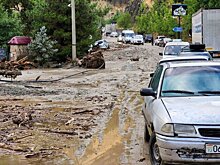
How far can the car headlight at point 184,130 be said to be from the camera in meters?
6.70

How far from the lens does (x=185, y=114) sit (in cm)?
696

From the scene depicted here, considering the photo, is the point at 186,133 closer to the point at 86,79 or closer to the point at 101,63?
the point at 86,79

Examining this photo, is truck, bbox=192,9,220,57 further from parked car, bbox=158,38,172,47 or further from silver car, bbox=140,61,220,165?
parked car, bbox=158,38,172,47

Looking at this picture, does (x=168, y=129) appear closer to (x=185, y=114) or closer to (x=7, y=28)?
(x=185, y=114)

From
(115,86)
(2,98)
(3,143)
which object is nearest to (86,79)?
(115,86)

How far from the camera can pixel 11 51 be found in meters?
38.6

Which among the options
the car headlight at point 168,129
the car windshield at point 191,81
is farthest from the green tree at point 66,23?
the car headlight at point 168,129

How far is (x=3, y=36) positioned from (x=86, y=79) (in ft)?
61.6

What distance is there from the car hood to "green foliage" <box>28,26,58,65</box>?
28.4 metres

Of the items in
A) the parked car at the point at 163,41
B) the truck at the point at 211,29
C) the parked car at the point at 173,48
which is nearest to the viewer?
the parked car at the point at 173,48

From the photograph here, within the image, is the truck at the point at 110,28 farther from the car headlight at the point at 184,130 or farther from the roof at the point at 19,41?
the car headlight at the point at 184,130

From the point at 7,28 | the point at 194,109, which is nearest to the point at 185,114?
the point at 194,109

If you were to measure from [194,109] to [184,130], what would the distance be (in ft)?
1.60

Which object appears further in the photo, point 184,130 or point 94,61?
point 94,61
